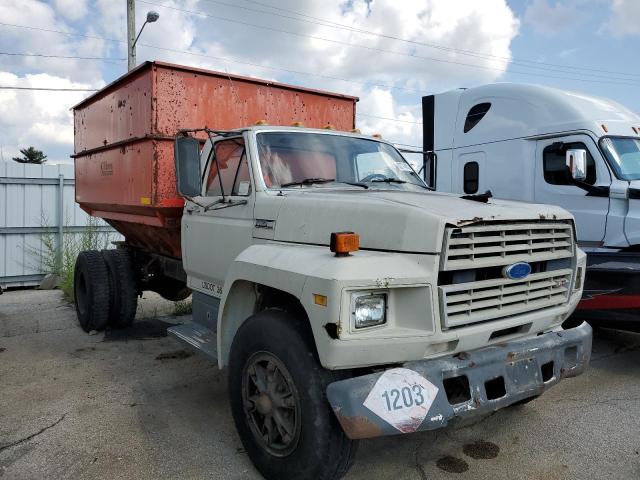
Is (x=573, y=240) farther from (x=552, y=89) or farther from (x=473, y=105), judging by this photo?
(x=473, y=105)

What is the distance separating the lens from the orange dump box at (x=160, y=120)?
5.10m

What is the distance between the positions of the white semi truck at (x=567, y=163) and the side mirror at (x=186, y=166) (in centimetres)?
389

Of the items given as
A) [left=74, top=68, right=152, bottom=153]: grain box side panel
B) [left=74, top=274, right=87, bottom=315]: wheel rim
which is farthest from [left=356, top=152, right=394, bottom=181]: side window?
[left=74, top=274, right=87, bottom=315]: wheel rim

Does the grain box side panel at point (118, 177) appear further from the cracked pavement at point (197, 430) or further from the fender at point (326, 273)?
the fender at point (326, 273)

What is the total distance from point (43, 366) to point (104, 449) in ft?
7.38

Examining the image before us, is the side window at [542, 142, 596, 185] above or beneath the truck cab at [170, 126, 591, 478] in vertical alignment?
above

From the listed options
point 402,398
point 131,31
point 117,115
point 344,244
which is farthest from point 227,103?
point 131,31

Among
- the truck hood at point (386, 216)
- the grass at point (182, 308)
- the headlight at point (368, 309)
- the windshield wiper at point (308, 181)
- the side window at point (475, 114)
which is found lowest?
the grass at point (182, 308)

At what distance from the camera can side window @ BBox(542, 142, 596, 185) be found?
6.29 metres

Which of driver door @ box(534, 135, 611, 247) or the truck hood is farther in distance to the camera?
driver door @ box(534, 135, 611, 247)

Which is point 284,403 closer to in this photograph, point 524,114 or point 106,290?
point 106,290

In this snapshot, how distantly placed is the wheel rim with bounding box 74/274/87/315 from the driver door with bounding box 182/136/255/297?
2684mm

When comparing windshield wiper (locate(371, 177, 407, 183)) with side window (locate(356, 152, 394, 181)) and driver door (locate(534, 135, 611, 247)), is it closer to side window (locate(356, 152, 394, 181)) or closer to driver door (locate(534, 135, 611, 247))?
side window (locate(356, 152, 394, 181))

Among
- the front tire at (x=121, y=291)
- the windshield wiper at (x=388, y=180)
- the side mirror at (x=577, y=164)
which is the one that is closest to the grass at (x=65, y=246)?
the front tire at (x=121, y=291)
